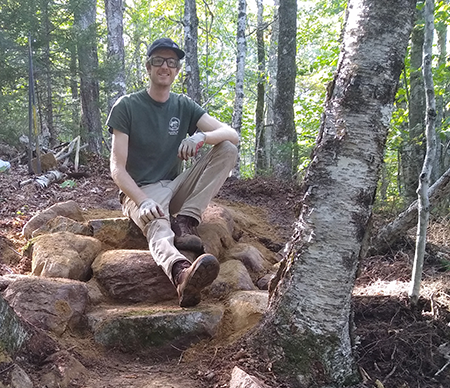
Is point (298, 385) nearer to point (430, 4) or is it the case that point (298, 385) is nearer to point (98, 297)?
point (98, 297)

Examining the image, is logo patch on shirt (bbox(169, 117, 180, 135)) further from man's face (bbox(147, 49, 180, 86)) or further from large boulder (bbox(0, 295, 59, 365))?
large boulder (bbox(0, 295, 59, 365))

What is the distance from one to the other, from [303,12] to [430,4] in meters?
14.8

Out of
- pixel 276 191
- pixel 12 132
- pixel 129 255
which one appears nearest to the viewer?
pixel 129 255

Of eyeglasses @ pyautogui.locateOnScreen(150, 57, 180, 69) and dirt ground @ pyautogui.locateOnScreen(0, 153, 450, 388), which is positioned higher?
eyeglasses @ pyautogui.locateOnScreen(150, 57, 180, 69)

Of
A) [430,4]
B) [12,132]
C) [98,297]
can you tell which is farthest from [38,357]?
[12,132]

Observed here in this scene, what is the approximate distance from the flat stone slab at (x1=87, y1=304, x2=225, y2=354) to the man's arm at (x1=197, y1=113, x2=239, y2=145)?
154 cm

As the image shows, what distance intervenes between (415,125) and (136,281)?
4723 mm

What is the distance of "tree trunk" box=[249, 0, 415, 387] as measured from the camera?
6.40 feet

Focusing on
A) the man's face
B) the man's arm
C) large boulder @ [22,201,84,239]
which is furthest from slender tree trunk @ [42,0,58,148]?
the man's arm

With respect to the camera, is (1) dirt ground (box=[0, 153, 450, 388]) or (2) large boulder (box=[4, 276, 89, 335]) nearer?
(1) dirt ground (box=[0, 153, 450, 388])

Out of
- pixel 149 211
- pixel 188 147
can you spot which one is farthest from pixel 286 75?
pixel 149 211

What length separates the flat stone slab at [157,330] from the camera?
2508 millimetres

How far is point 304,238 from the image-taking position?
6.76 ft

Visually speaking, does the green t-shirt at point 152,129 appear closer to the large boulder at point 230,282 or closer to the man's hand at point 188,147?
the man's hand at point 188,147
